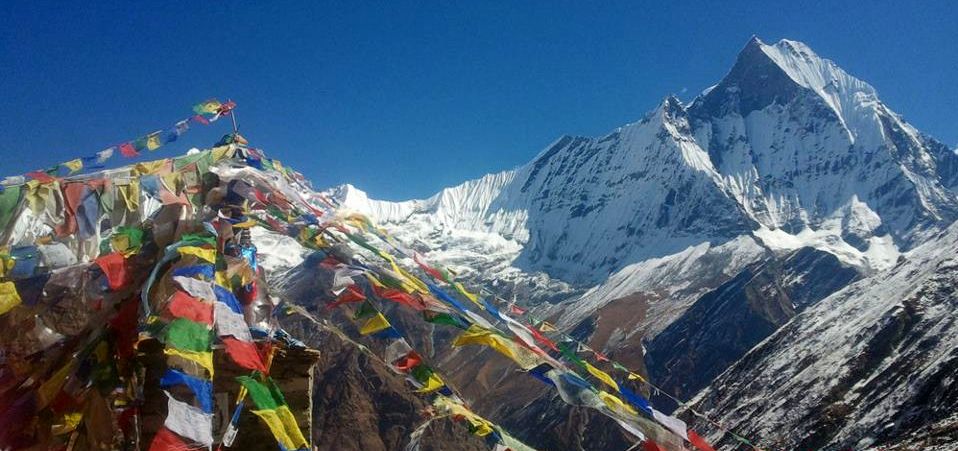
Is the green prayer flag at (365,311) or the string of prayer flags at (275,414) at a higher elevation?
the green prayer flag at (365,311)

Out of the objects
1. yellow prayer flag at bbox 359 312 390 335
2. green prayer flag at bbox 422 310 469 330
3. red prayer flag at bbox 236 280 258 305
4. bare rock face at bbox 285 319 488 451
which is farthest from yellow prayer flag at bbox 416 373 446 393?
bare rock face at bbox 285 319 488 451

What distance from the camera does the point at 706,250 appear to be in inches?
7436

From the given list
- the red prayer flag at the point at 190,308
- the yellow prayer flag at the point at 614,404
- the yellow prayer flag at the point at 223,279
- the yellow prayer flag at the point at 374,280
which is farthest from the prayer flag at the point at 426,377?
the red prayer flag at the point at 190,308

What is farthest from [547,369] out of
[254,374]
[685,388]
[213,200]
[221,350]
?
[685,388]

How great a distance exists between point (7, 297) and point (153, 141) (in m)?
7.10

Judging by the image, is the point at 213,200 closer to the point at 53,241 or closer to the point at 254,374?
the point at 53,241

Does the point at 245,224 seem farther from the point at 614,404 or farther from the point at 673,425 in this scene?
the point at 673,425

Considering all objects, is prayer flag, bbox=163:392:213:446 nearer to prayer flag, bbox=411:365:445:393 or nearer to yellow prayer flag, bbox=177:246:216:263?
yellow prayer flag, bbox=177:246:216:263

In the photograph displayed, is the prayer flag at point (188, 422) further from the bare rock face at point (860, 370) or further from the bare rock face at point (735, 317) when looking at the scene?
the bare rock face at point (735, 317)

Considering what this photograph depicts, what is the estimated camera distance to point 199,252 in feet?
23.8

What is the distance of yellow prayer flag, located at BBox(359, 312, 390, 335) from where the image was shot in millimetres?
9289

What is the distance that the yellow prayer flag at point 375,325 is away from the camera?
9289mm

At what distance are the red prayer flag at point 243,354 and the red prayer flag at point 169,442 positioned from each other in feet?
3.11

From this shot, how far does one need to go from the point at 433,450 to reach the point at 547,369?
9934 cm
